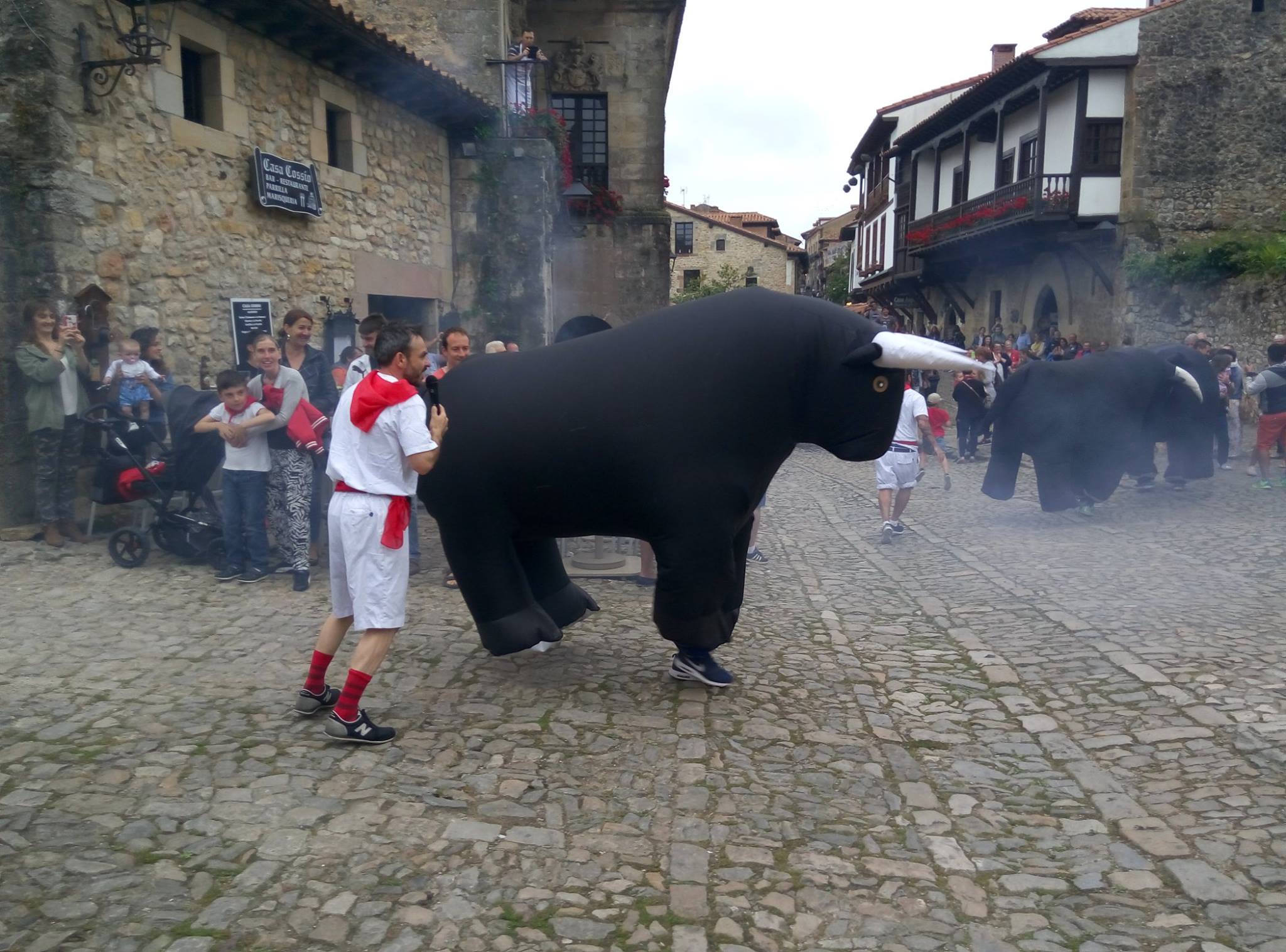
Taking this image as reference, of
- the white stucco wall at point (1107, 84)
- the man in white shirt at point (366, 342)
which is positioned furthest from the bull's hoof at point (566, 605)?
the white stucco wall at point (1107, 84)

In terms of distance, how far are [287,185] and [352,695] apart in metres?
7.51

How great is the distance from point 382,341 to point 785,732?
8.05 feet

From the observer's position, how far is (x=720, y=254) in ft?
218

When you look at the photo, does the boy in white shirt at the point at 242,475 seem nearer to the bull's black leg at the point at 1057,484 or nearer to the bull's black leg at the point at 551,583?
the bull's black leg at the point at 551,583

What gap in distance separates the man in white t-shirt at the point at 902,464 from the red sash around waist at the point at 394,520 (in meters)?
5.65

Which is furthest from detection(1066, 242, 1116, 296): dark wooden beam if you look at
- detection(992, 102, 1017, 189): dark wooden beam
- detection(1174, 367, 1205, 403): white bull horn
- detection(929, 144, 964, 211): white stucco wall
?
detection(1174, 367, 1205, 403): white bull horn

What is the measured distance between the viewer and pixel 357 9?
1600cm

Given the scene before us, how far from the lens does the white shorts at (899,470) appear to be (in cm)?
948

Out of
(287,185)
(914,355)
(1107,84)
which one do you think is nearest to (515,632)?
(914,355)

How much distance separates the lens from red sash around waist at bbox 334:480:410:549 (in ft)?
Answer: 14.8

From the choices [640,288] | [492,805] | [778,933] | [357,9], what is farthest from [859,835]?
[640,288]

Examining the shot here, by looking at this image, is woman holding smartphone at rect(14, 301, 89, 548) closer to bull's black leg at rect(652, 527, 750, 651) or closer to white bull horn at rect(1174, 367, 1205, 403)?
bull's black leg at rect(652, 527, 750, 651)

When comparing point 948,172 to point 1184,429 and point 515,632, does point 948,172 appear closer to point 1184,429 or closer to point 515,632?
point 1184,429

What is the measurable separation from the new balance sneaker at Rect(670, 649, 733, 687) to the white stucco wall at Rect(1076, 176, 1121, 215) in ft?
72.7
